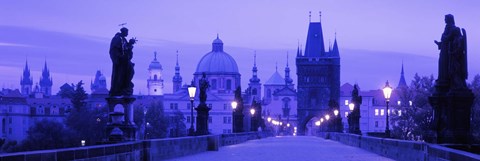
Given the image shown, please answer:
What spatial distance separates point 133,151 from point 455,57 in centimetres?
771

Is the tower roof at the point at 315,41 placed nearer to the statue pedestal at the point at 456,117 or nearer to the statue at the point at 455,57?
the statue at the point at 455,57

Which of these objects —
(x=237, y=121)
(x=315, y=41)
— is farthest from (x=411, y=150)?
(x=315, y=41)

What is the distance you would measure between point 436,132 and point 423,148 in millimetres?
524

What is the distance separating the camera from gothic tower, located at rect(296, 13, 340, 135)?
193 meters

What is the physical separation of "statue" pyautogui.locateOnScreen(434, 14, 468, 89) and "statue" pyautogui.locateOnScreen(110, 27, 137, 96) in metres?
7.74

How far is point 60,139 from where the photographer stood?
125 metres

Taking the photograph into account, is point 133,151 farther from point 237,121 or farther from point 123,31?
point 237,121

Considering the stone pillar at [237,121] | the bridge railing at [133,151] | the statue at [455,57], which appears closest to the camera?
the bridge railing at [133,151]

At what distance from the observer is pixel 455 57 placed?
20.9 m

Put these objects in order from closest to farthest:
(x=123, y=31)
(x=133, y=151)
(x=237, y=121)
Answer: (x=133, y=151)
(x=123, y=31)
(x=237, y=121)

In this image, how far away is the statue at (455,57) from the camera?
2069cm

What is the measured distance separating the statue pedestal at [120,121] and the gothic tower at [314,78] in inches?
6650

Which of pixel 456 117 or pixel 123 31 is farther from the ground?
pixel 123 31

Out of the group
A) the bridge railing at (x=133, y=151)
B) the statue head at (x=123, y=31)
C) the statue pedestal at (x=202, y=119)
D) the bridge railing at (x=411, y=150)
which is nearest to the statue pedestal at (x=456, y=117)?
the bridge railing at (x=411, y=150)
